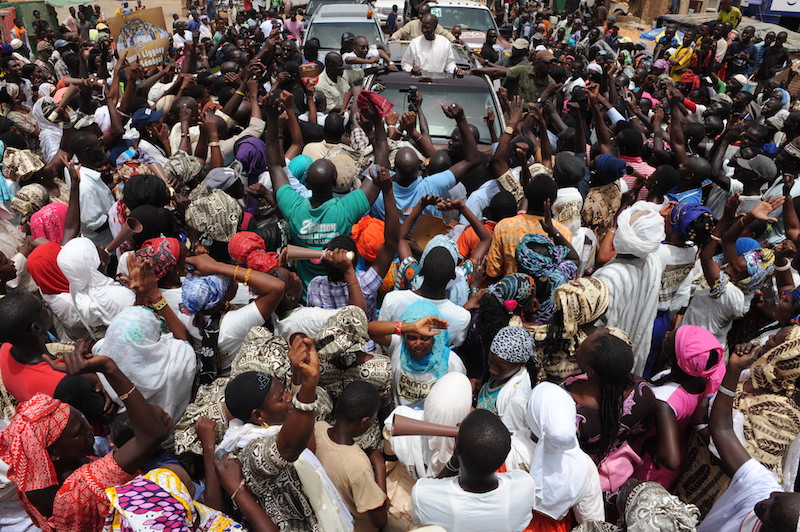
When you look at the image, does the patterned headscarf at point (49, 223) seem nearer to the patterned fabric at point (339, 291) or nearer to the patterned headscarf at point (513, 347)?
the patterned fabric at point (339, 291)

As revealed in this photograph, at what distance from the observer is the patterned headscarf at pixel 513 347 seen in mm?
2828

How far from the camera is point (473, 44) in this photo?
11930mm

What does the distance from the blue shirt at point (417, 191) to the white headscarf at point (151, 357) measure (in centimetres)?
201

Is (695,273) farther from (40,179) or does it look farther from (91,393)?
(40,179)

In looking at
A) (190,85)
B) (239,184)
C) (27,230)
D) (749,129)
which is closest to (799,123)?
(749,129)

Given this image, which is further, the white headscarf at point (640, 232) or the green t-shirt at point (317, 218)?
the green t-shirt at point (317, 218)

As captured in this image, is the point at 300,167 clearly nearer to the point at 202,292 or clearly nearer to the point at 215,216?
the point at 215,216

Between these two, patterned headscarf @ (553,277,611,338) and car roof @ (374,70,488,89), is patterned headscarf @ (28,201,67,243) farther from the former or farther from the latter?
car roof @ (374,70,488,89)

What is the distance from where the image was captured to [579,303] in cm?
313

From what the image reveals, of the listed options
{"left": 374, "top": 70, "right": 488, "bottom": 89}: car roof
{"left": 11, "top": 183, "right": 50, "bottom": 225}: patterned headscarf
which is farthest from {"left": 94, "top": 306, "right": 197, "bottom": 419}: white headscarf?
{"left": 374, "top": 70, "right": 488, "bottom": 89}: car roof

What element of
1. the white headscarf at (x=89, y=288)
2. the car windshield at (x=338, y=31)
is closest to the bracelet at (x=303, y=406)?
the white headscarf at (x=89, y=288)

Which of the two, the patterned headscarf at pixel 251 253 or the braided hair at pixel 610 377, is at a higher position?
the patterned headscarf at pixel 251 253

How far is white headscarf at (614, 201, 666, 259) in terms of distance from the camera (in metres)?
3.52

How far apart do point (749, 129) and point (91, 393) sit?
6.75m
